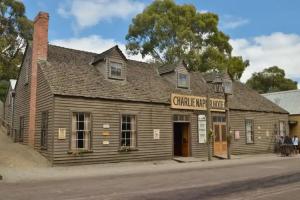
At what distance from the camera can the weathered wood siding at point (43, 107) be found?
19.8 m

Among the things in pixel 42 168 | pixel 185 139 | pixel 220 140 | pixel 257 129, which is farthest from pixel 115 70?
pixel 257 129

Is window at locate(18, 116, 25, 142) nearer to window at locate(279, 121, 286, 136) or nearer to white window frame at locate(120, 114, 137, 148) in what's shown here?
white window frame at locate(120, 114, 137, 148)

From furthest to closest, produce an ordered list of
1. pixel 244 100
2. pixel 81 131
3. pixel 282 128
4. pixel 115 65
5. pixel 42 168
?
1. pixel 282 128
2. pixel 244 100
3. pixel 115 65
4. pixel 81 131
5. pixel 42 168

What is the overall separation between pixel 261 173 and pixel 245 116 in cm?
1342

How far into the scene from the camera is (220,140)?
2808 cm

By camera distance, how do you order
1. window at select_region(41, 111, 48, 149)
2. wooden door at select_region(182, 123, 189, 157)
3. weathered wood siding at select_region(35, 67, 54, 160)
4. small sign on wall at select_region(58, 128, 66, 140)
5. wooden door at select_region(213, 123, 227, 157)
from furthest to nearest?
wooden door at select_region(213, 123, 227, 157) → wooden door at select_region(182, 123, 189, 157) → window at select_region(41, 111, 48, 149) → weathered wood siding at select_region(35, 67, 54, 160) → small sign on wall at select_region(58, 128, 66, 140)

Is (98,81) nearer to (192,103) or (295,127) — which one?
(192,103)

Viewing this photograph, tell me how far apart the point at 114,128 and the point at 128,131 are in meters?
1.04

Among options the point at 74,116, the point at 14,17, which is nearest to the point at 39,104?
the point at 74,116

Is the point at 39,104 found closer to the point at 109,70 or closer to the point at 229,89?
the point at 109,70

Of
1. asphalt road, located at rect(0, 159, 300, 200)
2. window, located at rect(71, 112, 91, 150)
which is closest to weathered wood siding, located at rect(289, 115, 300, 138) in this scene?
asphalt road, located at rect(0, 159, 300, 200)

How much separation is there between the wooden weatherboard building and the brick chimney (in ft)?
0.16

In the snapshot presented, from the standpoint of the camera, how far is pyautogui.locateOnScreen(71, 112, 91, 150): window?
2016 cm

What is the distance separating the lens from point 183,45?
4494 cm
